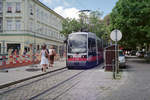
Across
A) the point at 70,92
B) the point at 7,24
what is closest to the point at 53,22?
the point at 7,24

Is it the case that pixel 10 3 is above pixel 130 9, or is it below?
above

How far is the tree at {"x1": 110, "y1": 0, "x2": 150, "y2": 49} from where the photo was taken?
76.9ft

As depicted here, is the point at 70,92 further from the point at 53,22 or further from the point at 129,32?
the point at 53,22

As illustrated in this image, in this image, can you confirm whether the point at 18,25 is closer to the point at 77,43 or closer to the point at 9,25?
the point at 9,25

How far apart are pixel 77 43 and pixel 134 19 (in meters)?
10.3

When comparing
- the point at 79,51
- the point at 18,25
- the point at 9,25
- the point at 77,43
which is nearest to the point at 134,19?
the point at 77,43

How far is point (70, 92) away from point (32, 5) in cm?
3671

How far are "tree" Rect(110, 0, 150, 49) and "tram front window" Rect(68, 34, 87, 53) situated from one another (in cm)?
948

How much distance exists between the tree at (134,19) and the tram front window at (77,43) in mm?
9483

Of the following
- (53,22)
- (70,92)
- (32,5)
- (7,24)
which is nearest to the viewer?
(70,92)

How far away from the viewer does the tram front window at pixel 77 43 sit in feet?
53.5

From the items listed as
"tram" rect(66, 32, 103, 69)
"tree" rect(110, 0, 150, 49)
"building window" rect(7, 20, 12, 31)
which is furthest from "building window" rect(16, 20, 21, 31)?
"tram" rect(66, 32, 103, 69)

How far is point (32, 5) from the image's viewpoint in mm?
41469

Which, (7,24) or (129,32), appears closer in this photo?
(129,32)
